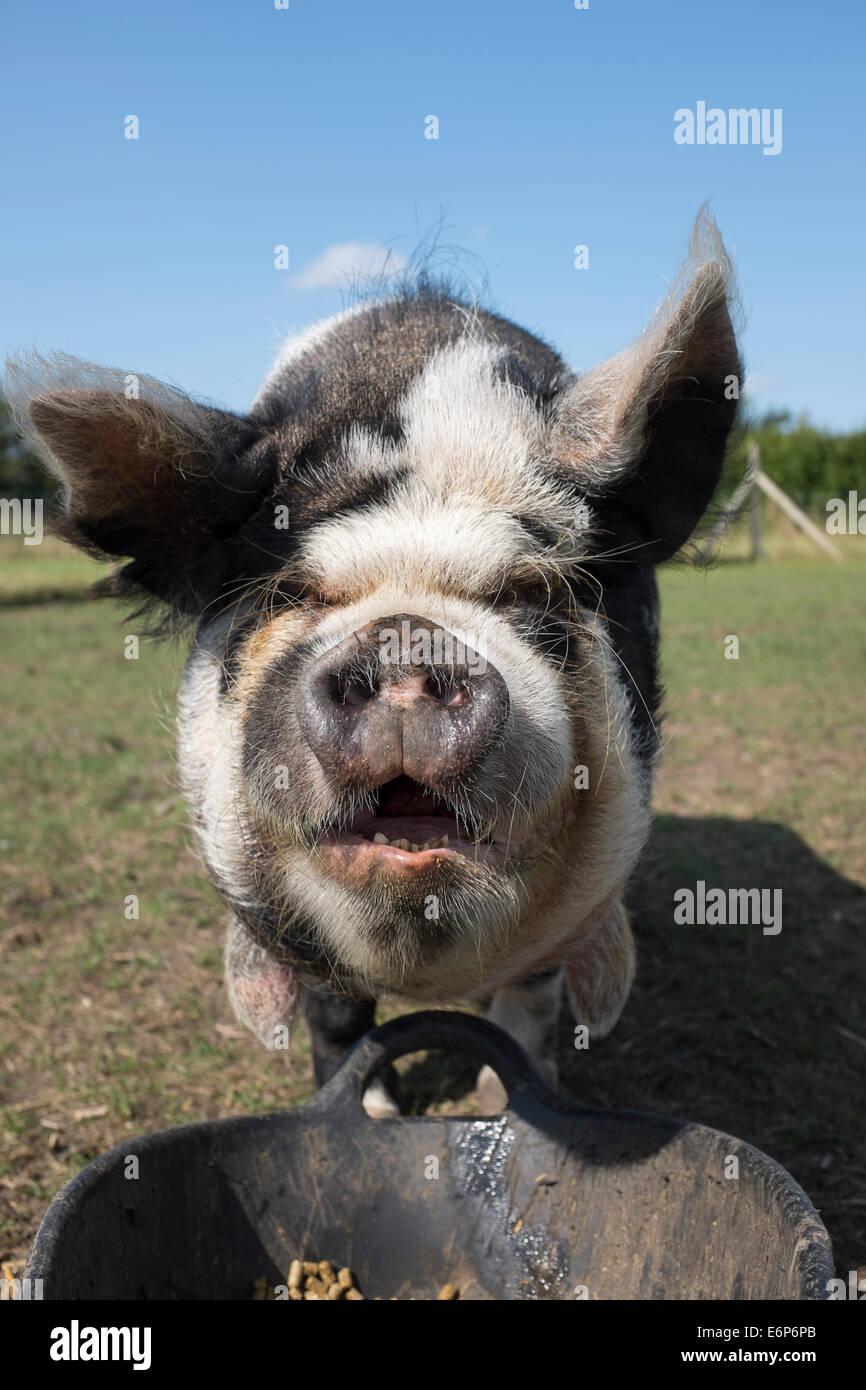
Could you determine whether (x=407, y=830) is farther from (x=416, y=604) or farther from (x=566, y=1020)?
(x=566, y=1020)

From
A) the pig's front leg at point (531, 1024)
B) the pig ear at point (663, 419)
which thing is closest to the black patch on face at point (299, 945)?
the pig's front leg at point (531, 1024)

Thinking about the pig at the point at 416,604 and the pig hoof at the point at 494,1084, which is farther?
the pig hoof at the point at 494,1084

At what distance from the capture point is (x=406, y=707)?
178cm

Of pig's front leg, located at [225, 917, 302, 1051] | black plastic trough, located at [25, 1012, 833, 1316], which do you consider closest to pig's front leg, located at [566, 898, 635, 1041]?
black plastic trough, located at [25, 1012, 833, 1316]

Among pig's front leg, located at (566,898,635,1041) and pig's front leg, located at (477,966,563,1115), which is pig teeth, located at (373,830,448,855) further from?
pig's front leg, located at (477,966,563,1115)

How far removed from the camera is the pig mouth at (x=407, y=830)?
1.94 metres

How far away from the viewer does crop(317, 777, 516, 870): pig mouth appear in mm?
1936

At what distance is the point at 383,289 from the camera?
3.27 meters

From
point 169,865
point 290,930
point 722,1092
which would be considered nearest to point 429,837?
point 290,930

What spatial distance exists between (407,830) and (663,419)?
1102 millimetres

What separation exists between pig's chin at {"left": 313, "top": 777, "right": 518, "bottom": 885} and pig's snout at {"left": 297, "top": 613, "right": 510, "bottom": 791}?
0.38 ft

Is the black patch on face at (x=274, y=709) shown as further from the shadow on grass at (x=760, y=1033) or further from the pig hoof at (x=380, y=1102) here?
the shadow on grass at (x=760, y=1033)

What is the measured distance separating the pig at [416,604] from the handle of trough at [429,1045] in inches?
3.5

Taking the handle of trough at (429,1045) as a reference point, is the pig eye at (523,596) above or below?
above
